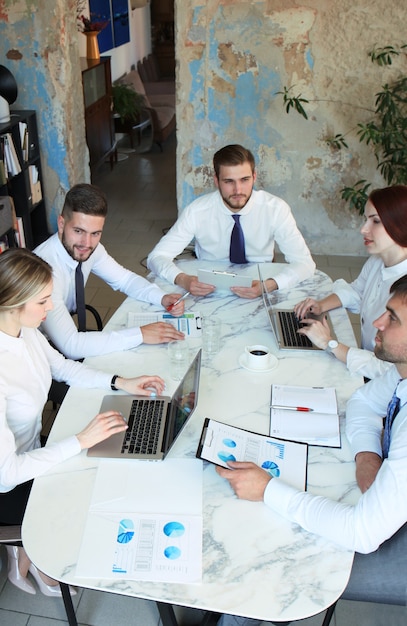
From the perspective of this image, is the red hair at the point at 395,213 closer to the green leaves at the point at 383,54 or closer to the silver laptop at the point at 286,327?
the silver laptop at the point at 286,327

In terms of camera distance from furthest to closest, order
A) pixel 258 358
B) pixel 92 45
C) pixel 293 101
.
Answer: pixel 92 45
pixel 293 101
pixel 258 358

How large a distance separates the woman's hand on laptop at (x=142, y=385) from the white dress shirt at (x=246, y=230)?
111 centimetres

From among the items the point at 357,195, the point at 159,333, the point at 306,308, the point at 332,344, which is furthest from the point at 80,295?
the point at 357,195

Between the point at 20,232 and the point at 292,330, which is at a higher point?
the point at 292,330

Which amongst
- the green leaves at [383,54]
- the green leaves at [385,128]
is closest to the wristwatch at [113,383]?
the green leaves at [385,128]

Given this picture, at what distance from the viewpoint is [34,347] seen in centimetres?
204

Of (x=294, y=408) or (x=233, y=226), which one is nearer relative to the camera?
(x=294, y=408)

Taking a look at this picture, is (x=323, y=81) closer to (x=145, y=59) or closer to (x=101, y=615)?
(x=101, y=615)

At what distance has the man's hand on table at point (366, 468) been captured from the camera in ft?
5.33

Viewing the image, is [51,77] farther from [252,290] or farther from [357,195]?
[252,290]

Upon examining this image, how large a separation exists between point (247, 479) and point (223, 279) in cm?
130

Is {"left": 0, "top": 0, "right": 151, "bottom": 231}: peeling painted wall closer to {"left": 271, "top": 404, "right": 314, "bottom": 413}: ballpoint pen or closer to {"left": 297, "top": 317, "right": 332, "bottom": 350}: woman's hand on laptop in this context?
{"left": 297, "top": 317, "right": 332, "bottom": 350}: woman's hand on laptop

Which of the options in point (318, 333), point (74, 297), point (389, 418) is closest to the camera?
point (389, 418)

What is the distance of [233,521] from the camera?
1.53 meters
